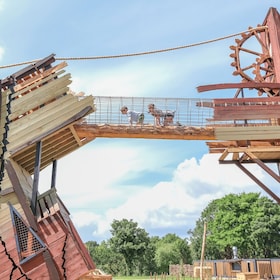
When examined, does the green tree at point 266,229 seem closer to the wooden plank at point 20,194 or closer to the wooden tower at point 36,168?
the wooden tower at point 36,168

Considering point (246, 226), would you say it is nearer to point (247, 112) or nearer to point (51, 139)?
point (247, 112)

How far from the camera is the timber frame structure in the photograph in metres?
7.39

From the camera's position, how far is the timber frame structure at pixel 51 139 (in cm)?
739

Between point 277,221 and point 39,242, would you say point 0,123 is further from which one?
point 277,221

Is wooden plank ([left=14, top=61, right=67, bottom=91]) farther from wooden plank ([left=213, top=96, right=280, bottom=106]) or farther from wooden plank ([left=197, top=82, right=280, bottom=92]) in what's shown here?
wooden plank ([left=213, top=96, right=280, bottom=106])

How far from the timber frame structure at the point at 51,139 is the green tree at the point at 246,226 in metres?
27.3

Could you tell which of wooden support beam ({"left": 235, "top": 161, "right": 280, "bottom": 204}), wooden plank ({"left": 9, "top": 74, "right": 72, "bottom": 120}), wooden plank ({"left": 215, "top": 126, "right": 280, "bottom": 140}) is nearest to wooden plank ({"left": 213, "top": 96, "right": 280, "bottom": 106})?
wooden plank ({"left": 215, "top": 126, "right": 280, "bottom": 140})

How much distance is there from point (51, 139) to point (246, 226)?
109 ft

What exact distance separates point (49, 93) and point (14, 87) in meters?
1.01

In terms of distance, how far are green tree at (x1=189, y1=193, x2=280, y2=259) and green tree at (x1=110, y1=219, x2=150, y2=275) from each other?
8.80 metres

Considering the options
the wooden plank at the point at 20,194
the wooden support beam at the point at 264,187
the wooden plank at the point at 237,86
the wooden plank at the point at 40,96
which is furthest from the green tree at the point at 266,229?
the wooden plank at the point at 20,194

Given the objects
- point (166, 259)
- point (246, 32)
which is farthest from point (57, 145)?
point (166, 259)

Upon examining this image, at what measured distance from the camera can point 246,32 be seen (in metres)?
14.0

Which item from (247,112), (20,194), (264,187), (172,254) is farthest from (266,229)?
(20,194)
